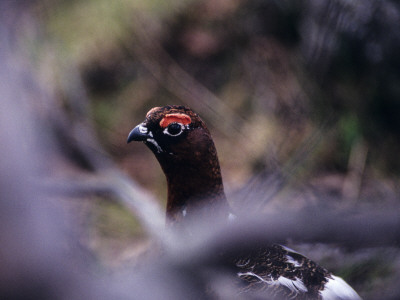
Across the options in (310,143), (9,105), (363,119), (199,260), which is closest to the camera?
(9,105)

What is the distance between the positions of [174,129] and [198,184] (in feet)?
0.41

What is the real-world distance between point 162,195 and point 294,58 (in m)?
0.79

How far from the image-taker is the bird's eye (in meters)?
0.98

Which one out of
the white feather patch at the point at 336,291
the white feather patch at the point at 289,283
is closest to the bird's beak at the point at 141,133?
the white feather patch at the point at 289,283

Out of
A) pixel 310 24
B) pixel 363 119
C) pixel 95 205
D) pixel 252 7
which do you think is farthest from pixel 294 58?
pixel 95 205

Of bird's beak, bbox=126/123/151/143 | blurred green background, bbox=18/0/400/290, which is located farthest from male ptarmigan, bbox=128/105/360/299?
blurred green background, bbox=18/0/400/290

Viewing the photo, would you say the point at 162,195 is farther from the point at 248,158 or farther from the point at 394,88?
the point at 394,88

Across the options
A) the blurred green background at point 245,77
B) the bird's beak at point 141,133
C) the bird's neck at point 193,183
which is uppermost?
the blurred green background at point 245,77

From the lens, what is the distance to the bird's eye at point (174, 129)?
3.21ft

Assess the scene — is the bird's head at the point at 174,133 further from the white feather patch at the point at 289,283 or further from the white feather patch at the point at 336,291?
the white feather patch at the point at 336,291

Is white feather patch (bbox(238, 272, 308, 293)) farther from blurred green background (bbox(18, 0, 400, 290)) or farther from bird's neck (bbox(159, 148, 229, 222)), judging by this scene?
blurred green background (bbox(18, 0, 400, 290))

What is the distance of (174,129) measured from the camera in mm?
980

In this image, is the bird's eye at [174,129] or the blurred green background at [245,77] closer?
the bird's eye at [174,129]

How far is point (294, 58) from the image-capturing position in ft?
5.25
